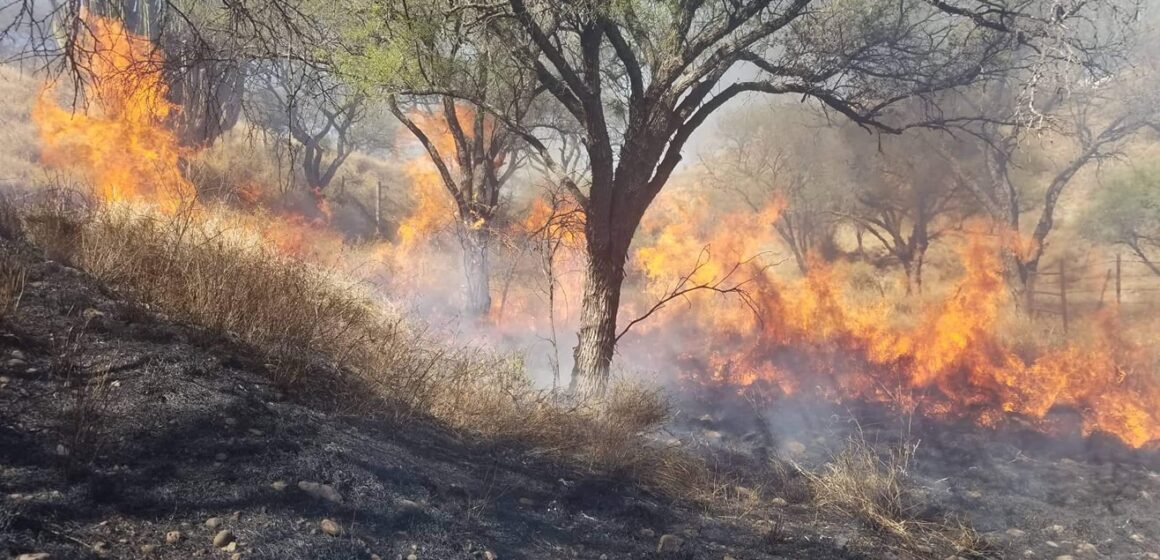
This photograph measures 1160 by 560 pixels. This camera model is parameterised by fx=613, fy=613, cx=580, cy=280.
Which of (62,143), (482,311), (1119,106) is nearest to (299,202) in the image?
(62,143)

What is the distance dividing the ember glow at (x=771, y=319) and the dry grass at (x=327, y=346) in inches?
204

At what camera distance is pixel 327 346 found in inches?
210

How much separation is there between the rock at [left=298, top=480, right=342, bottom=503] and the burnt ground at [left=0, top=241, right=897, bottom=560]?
1.1 inches

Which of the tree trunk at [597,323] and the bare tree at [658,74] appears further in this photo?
the tree trunk at [597,323]

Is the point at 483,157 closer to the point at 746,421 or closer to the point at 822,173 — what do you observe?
the point at 746,421

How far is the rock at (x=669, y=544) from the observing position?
12.5 feet

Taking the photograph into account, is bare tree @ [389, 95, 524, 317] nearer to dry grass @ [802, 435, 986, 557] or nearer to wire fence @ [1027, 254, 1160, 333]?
dry grass @ [802, 435, 986, 557]

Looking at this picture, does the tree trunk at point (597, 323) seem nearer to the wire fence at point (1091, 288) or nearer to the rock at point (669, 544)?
the rock at point (669, 544)

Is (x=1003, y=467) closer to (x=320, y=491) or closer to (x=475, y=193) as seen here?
(x=475, y=193)

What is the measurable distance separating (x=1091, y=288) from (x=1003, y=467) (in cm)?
1237

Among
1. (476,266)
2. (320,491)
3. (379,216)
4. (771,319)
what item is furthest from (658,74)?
(379,216)

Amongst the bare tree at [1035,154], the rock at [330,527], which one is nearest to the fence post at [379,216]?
the bare tree at [1035,154]

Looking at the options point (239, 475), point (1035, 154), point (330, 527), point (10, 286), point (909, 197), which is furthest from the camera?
point (909, 197)

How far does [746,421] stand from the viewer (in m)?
11.5
